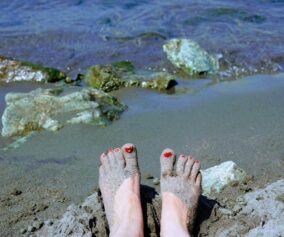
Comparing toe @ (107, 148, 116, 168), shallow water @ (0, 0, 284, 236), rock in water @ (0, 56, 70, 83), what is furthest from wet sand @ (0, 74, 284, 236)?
rock in water @ (0, 56, 70, 83)

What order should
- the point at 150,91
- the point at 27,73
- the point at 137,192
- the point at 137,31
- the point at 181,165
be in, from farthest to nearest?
1. the point at 137,31
2. the point at 27,73
3. the point at 150,91
4. the point at 181,165
5. the point at 137,192

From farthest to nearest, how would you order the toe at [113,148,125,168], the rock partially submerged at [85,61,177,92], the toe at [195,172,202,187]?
the rock partially submerged at [85,61,177,92], the toe at [113,148,125,168], the toe at [195,172,202,187]

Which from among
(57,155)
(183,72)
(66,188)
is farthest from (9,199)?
(183,72)

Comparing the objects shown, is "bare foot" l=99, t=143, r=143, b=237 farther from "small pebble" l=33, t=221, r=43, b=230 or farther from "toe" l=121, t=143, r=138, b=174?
"small pebble" l=33, t=221, r=43, b=230

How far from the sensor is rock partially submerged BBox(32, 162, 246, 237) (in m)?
2.61

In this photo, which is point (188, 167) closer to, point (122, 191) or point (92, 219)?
point (122, 191)

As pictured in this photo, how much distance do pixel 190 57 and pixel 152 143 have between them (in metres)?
2.07

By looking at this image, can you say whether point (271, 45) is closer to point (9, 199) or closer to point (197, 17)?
point (197, 17)

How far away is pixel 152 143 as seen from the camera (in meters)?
3.88

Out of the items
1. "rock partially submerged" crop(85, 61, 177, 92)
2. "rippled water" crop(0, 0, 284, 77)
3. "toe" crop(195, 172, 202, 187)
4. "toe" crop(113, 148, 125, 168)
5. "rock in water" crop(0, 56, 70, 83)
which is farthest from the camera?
"rippled water" crop(0, 0, 284, 77)

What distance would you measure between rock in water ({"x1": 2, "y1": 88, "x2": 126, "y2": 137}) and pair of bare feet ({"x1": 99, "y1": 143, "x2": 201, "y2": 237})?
3.17 ft

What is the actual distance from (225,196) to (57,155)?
A: 1.36 m

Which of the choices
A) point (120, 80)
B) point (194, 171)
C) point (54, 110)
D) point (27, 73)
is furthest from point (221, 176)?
point (27, 73)

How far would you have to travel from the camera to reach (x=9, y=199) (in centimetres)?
316
